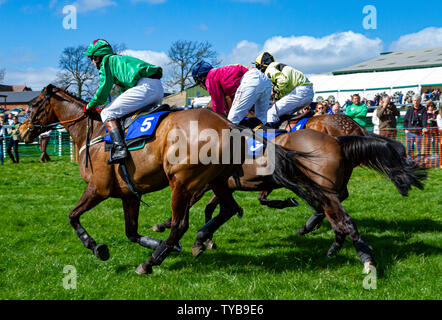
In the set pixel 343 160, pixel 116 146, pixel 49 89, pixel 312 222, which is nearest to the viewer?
pixel 116 146

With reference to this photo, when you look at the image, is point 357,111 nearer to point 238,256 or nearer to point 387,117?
point 387,117

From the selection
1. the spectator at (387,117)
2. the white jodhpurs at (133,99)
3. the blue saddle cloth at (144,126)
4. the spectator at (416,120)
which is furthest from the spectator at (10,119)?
the blue saddle cloth at (144,126)

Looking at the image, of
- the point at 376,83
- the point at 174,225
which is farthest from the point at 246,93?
the point at 376,83

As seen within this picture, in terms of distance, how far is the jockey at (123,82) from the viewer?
478cm

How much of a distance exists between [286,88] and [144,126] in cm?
269

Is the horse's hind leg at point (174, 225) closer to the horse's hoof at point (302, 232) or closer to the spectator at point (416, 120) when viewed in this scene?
the horse's hoof at point (302, 232)

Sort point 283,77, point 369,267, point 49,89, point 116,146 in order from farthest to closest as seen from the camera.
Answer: point 283,77
point 49,89
point 116,146
point 369,267

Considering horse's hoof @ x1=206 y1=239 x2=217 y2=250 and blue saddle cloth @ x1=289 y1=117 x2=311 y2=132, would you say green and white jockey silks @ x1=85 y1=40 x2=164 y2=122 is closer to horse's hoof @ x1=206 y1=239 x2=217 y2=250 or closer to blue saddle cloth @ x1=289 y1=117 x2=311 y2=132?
horse's hoof @ x1=206 y1=239 x2=217 y2=250

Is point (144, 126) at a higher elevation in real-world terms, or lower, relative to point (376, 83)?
lower

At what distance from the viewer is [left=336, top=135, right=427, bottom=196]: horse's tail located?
483 cm

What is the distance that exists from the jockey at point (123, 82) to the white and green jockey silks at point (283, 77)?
1997 millimetres

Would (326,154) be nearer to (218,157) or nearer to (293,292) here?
(218,157)

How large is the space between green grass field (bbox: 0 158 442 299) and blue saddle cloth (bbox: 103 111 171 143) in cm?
147

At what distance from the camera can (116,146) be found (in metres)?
4.56
